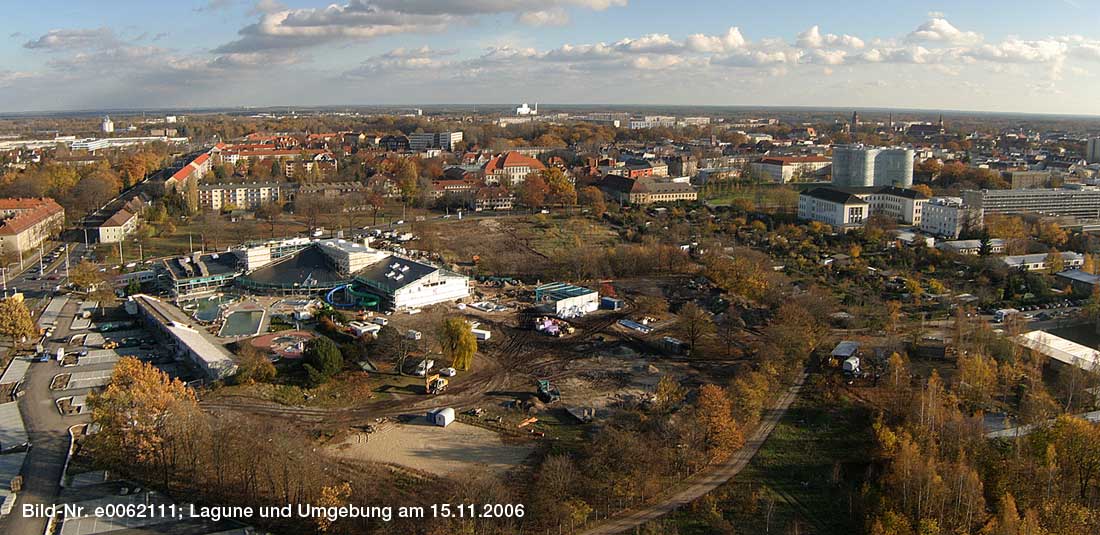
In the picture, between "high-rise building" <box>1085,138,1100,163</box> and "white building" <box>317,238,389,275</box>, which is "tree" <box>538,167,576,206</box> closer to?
"white building" <box>317,238,389,275</box>

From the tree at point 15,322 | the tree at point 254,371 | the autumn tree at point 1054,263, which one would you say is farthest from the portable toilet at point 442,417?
the autumn tree at point 1054,263

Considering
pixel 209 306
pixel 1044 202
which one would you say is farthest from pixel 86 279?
pixel 1044 202

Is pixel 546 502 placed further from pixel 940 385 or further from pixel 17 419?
pixel 17 419

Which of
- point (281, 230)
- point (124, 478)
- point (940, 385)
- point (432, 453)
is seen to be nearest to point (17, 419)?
point (124, 478)

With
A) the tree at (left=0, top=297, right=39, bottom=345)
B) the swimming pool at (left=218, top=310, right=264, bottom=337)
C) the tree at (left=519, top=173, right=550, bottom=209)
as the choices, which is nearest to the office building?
the tree at (left=519, top=173, right=550, bottom=209)

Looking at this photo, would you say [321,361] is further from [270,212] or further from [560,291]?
[270,212]

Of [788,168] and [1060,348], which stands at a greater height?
[788,168]
